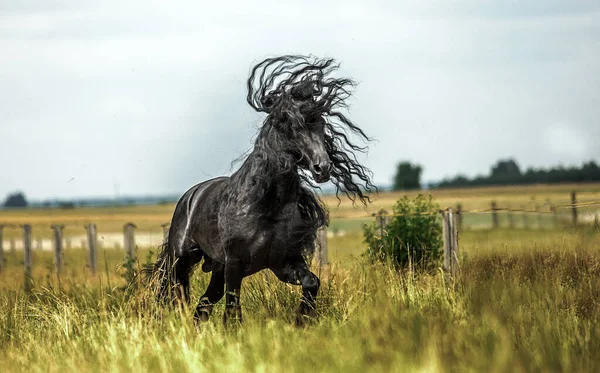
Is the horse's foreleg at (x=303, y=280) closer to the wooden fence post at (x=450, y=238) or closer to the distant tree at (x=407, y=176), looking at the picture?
the wooden fence post at (x=450, y=238)

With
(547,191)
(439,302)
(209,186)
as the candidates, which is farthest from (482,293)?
(547,191)

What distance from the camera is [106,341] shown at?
27.5 feet

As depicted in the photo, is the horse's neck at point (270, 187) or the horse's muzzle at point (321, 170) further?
the horse's neck at point (270, 187)

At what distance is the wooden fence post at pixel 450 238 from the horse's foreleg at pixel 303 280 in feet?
13.5

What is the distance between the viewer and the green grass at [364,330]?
6.81 m

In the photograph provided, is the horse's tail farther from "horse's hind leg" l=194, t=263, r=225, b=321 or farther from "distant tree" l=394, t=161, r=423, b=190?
"distant tree" l=394, t=161, r=423, b=190

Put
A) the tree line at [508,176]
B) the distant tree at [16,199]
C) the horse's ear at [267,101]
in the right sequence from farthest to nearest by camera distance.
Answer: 1. the distant tree at [16,199]
2. the tree line at [508,176]
3. the horse's ear at [267,101]

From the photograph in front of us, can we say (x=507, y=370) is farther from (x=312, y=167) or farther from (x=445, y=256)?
(x=445, y=256)

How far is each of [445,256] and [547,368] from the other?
584 cm

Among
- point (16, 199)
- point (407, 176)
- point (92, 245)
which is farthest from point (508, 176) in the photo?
point (16, 199)

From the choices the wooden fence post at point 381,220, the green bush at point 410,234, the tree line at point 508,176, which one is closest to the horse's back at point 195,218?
the green bush at point 410,234

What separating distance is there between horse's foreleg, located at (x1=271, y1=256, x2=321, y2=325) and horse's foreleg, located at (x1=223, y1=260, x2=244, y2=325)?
42cm

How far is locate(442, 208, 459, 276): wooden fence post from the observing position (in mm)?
12391

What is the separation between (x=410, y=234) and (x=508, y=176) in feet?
333
